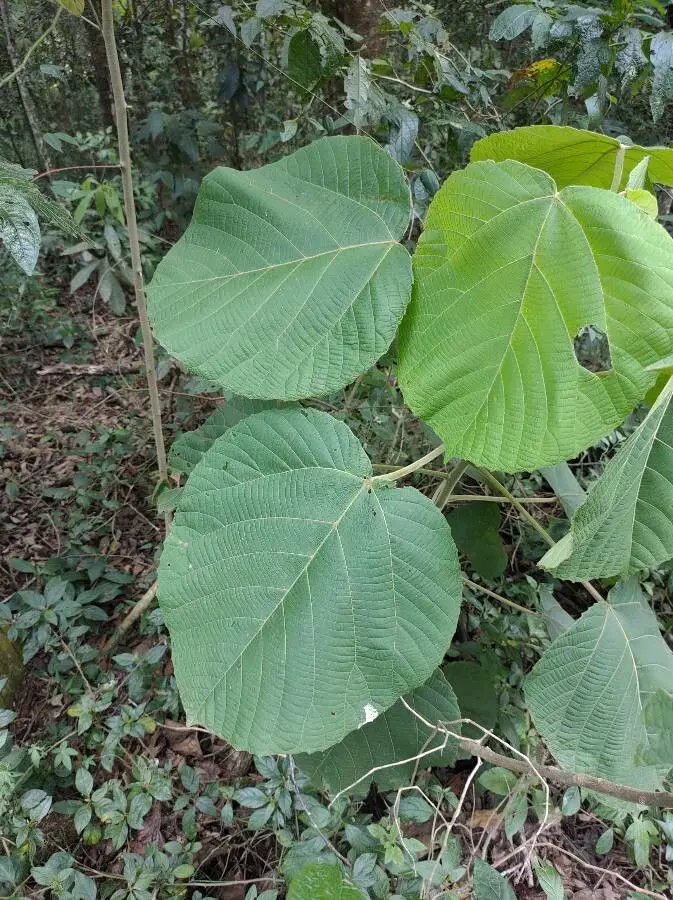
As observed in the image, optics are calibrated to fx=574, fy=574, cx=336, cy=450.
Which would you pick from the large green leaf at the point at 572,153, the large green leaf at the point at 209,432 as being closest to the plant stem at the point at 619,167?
the large green leaf at the point at 572,153

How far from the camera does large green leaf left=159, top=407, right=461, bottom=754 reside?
77 cm

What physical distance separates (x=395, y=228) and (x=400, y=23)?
1.18 m

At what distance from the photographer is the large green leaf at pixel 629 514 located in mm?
758

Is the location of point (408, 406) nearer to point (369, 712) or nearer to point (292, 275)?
point (292, 275)

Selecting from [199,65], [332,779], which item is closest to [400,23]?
[332,779]

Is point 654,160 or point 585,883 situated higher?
point 654,160

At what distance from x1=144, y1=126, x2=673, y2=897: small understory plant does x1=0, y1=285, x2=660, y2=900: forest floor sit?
1.73 ft

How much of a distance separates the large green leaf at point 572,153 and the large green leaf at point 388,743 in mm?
903

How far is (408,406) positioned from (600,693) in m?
0.62

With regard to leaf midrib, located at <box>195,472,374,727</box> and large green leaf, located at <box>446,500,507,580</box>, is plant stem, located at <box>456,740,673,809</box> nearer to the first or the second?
leaf midrib, located at <box>195,472,374,727</box>

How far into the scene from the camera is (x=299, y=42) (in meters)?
1.51

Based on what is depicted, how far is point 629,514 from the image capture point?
0.81 meters

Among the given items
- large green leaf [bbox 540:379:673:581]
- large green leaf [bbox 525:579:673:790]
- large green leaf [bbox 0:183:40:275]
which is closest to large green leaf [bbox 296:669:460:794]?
large green leaf [bbox 525:579:673:790]

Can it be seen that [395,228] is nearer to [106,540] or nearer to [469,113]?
[469,113]
